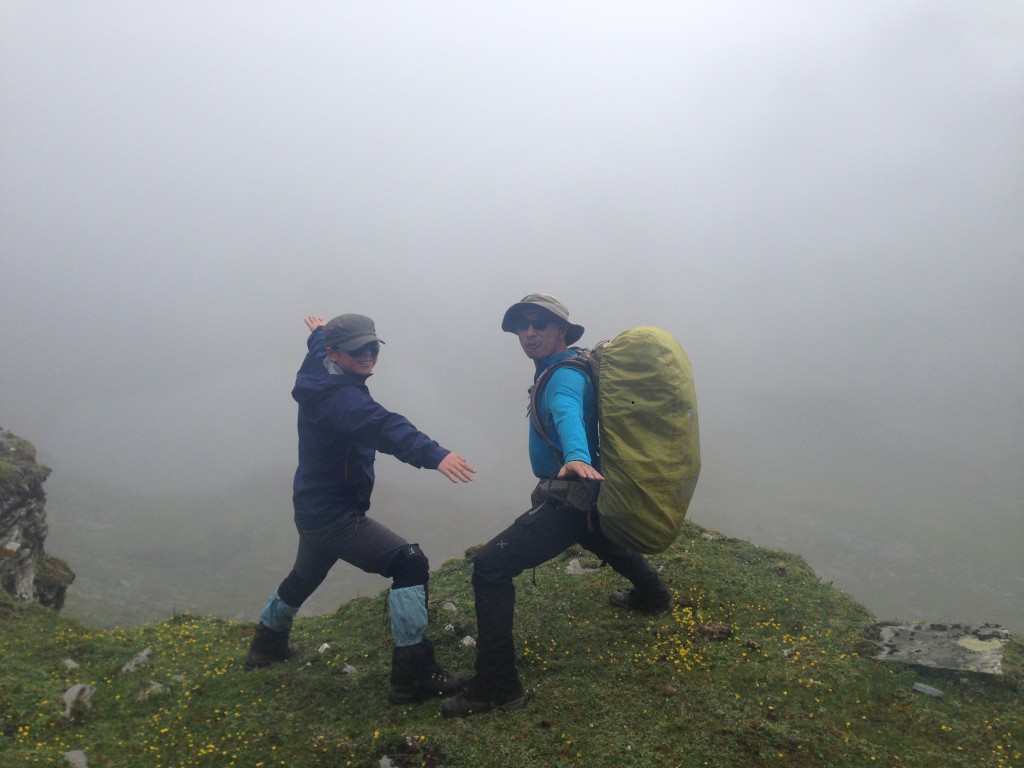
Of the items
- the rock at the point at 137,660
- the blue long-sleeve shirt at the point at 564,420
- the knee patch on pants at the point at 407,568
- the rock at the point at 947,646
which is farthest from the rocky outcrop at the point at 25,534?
the rock at the point at 947,646

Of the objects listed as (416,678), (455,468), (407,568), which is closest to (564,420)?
(455,468)

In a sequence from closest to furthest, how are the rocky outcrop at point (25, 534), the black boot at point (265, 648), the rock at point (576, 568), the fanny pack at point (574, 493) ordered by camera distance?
the fanny pack at point (574, 493) → the black boot at point (265, 648) → the rock at point (576, 568) → the rocky outcrop at point (25, 534)

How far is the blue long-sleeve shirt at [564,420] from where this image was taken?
6.19 m

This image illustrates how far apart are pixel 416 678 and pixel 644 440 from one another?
3599 millimetres

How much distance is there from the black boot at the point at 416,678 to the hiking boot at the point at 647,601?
9.39 ft

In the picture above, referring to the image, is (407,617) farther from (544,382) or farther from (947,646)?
(947,646)

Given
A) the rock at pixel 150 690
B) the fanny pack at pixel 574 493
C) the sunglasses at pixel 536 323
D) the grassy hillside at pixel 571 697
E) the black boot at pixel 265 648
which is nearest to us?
the grassy hillside at pixel 571 697

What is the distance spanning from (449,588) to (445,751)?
Answer: 532 centimetres

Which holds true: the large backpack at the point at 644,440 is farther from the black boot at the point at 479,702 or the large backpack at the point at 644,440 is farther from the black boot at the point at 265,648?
the black boot at the point at 265,648

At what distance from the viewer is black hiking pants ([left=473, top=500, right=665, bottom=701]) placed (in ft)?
21.7

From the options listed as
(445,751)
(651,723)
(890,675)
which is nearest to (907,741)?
(890,675)

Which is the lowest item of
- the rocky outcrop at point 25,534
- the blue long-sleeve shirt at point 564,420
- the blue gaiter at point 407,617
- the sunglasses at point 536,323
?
the rocky outcrop at point 25,534

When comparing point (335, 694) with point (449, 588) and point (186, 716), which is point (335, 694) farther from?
point (449, 588)

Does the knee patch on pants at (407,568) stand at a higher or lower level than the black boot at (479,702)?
higher
